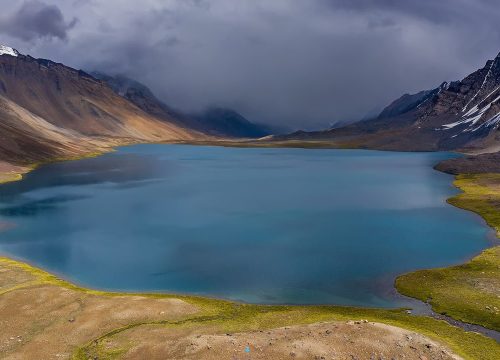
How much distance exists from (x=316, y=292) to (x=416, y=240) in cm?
3396

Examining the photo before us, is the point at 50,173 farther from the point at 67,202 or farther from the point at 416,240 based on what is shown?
the point at 416,240

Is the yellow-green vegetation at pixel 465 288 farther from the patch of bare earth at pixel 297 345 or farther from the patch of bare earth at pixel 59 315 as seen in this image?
the patch of bare earth at pixel 59 315

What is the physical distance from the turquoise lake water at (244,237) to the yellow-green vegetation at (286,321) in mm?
3204

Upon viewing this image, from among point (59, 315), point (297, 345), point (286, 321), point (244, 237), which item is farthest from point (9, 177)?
point (297, 345)

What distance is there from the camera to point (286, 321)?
5112 cm

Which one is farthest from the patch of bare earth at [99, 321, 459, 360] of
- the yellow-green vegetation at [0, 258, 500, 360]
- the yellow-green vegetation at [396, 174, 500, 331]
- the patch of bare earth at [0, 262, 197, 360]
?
the yellow-green vegetation at [396, 174, 500, 331]

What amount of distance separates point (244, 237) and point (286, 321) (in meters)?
38.8

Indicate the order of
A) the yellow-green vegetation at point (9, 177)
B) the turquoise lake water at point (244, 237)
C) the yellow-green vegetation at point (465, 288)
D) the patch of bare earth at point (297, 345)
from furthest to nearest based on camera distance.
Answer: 1. the yellow-green vegetation at point (9, 177)
2. the turquoise lake water at point (244, 237)
3. the yellow-green vegetation at point (465, 288)
4. the patch of bare earth at point (297, 345)

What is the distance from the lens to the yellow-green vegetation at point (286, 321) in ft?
145

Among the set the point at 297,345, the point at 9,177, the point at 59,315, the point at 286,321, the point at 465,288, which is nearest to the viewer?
the point at 297,345

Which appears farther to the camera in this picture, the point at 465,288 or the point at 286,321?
the point at 465,288

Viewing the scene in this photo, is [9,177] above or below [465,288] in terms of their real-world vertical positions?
below

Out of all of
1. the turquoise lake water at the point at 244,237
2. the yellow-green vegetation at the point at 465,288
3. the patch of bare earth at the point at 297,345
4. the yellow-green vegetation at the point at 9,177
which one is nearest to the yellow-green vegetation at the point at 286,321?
the patch of bare earth at the point at 297,345

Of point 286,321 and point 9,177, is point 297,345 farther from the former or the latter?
point 9,177
